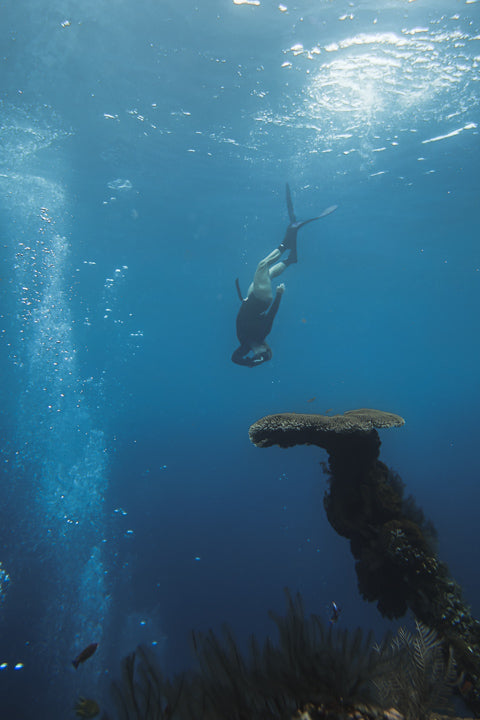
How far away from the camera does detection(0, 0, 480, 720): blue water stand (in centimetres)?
1255

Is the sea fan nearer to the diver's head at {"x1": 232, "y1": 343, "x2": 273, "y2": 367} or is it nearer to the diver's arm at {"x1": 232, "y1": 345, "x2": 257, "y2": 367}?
the diver's head at {"x1": 232, "y1": 343, "x2": 273, "y2": 367}

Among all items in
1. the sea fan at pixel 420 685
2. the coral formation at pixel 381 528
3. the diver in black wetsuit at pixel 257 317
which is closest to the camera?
the sea fan at pixel 420 685

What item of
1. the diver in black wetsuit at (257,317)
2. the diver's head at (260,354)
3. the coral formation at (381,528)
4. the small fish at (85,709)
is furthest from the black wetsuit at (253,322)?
the small fish at (85,709)

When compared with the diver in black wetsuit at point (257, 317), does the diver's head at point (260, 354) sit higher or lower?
lower

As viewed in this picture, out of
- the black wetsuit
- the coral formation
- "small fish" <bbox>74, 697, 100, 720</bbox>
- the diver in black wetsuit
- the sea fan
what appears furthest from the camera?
the black wetsuit

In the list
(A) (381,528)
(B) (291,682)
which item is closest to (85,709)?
(B) (291,682)

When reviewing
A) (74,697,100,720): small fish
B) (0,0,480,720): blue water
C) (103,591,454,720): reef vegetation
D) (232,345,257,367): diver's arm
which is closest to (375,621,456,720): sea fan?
(103,591,454,720): reef vegetation

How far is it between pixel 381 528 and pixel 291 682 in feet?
9.68

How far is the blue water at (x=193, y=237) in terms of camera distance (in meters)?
12.6

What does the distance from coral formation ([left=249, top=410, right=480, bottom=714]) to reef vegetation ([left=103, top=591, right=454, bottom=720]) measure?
1.69 meters

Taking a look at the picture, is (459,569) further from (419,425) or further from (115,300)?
(115,300)

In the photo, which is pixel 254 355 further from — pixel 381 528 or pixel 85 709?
pixel 85 709

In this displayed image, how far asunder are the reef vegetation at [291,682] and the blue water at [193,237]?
15775 mm

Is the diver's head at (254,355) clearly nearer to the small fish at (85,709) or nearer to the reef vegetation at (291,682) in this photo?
the reef vegetation at (291,682)
